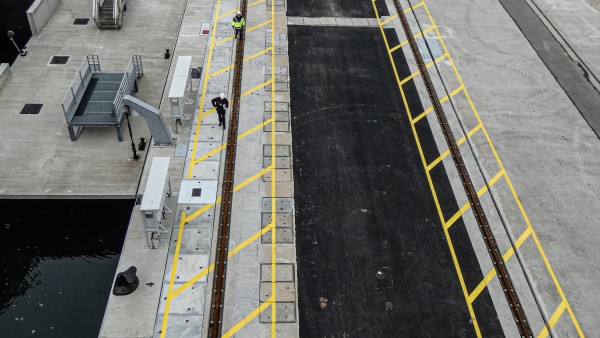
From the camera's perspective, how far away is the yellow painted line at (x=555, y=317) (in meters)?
16.6

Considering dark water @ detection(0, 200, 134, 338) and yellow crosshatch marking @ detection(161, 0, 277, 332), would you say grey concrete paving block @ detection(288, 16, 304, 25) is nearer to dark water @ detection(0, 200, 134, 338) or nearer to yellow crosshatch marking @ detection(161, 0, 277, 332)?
yellow crosshatch marking @ detection(161, 0, 277, 332)

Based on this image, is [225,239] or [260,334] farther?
[225,239]

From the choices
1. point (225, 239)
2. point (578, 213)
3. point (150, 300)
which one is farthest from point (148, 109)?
point (578, 213)

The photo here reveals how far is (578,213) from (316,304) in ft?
37.6

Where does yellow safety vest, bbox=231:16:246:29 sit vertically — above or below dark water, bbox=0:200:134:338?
above

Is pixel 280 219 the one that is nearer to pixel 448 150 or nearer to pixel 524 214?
pixel 448 150

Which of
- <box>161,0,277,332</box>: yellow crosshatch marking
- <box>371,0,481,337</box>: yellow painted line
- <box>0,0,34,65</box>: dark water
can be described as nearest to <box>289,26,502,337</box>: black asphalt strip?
<box>371,0,481,337</box>: yellow painted line

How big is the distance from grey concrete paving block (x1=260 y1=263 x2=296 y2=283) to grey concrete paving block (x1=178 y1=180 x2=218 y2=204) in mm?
3696

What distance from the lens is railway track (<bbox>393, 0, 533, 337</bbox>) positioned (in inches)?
671

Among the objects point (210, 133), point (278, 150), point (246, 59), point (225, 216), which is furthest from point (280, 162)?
point (246, 59)

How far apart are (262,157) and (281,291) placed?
6.48 metres

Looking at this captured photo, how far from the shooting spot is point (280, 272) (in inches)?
694

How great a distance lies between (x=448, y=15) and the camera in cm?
3155

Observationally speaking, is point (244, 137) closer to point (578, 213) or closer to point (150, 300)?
point (150, 300)
